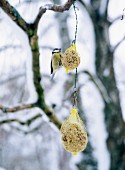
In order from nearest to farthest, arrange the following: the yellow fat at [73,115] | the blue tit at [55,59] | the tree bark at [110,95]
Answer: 1. the yellow fat at [73,115]
2. the blue tit at [55,59]
3. the tree bark at [110,95]

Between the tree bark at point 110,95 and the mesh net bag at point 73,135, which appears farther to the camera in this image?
the tree bark at point 110,95

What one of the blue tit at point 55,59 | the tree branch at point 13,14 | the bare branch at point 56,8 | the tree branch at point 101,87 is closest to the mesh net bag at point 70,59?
the blue tit at point 55,59

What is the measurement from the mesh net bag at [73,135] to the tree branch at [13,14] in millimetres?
502

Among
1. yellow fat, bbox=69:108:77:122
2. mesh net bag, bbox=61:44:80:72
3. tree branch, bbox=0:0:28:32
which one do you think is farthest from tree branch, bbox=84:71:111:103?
yellow fat, bbox=69:108:77:122

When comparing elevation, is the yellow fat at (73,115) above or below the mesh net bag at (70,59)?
below

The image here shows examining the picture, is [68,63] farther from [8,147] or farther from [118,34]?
[8,147]

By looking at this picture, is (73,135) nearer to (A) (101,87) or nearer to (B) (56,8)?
(B) (56,8)

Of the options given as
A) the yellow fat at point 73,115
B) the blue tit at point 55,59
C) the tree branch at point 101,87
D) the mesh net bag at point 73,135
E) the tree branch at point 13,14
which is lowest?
the mesh net bag at point 73,135

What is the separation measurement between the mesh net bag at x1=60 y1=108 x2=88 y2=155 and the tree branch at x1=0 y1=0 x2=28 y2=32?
0.50 metres

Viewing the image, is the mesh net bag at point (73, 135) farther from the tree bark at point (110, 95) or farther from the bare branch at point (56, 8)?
the tree bark at point (110, 95)

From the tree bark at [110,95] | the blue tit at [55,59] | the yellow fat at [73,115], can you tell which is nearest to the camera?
the yellow fat at [73,115]

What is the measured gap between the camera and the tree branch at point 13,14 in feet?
4.92

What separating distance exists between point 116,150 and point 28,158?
3495 mm

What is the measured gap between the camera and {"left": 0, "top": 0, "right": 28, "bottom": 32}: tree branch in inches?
59.0
